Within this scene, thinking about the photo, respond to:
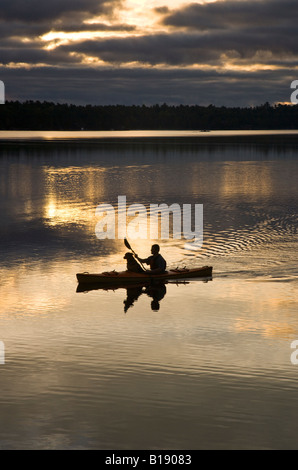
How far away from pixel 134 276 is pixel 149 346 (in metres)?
7.26

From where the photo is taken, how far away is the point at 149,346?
670 inches

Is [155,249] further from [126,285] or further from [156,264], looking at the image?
[126,285]

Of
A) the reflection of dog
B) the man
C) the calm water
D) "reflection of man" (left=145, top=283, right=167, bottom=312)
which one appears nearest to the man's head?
the man

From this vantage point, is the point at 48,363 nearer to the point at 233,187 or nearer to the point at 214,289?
the point at 214,289

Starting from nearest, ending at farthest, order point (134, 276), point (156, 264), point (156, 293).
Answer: point (156, 293) → point (134, 276) → point (156, 264)

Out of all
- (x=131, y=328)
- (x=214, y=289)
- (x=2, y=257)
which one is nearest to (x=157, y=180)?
(x=2, y=257)

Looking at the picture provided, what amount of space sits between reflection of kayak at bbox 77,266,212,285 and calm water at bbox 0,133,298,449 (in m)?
0.43

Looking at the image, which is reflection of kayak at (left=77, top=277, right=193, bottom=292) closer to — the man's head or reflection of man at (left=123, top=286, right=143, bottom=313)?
reflection of man at (left=123, top=286, right=143, bottom=313)

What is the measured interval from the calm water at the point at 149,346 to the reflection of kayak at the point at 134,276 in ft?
1.42

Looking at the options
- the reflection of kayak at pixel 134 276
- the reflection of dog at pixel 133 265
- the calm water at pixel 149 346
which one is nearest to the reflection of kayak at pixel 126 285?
the reflection of kayak at pixel 134 276

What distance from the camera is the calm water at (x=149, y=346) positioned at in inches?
492

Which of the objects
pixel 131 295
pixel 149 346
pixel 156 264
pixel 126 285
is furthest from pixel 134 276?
pixel 149 346
